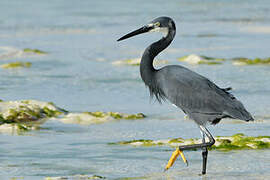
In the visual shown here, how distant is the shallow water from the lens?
23.1 ft

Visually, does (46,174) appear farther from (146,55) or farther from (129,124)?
(129,124)

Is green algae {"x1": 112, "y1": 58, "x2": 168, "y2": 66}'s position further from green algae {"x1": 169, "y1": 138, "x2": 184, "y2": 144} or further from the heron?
the heron

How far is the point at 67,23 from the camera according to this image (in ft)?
68.1

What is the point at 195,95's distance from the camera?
7.20 metres

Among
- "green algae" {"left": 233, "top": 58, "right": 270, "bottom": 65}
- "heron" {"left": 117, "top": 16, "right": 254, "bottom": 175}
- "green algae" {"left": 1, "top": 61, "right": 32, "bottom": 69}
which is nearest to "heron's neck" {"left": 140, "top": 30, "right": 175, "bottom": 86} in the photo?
"heron" {"left": 117, "top": 16, "right": 254, "bottom": 175}

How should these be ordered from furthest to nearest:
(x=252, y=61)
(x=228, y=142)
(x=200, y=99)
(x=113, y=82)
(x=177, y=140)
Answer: (x=252, y=61) → (x=113, y=82) → (x=177, y=140) → (x=228, y=142) → (x=200, y=99)

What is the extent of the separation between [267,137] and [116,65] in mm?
6564

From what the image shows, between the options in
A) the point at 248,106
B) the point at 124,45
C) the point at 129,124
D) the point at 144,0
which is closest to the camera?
the point at 129,124

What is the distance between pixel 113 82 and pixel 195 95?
518 cm

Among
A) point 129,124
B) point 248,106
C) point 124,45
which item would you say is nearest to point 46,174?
point 129,124

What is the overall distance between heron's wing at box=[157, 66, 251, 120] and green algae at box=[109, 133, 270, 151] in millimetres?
707

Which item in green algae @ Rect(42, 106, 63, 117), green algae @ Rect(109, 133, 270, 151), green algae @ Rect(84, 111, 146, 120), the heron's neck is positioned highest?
the heron's neck

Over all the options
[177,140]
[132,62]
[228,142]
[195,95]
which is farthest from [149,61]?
[132,62]

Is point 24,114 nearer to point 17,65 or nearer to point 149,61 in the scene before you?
point 149,61
